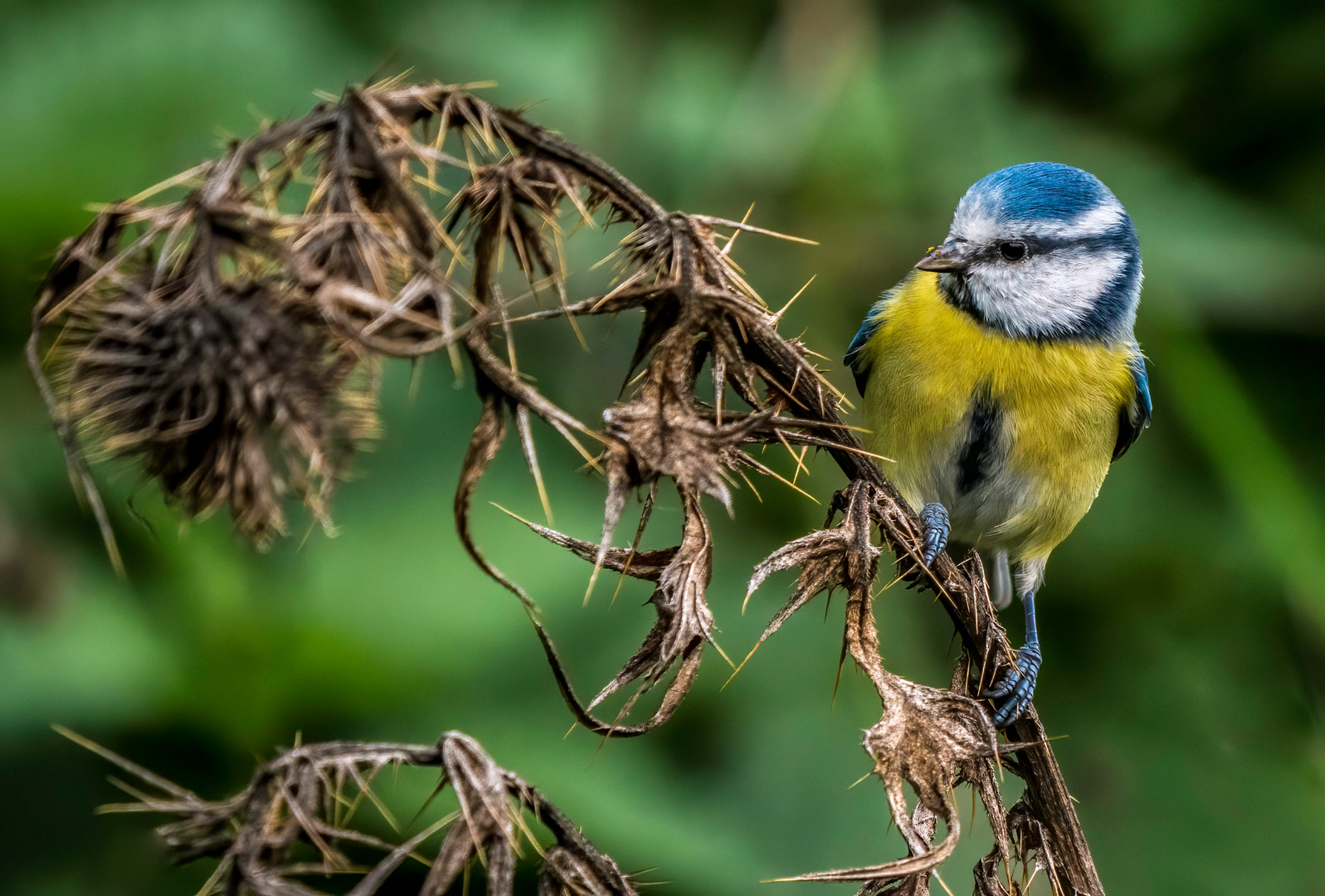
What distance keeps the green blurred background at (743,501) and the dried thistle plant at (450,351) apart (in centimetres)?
183

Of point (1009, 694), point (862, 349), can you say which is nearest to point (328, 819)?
point (1009, 694)

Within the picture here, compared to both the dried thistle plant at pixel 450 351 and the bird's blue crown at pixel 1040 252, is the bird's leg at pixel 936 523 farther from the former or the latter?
the dried thistle plant at pixel 450 351

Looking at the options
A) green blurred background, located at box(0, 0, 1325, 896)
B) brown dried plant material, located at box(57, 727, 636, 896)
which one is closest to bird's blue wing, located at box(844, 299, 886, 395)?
green blurred background, located at box(0, 0, 1325, 896)

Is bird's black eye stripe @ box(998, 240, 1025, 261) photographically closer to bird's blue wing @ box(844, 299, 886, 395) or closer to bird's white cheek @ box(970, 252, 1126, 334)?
bird's white cheek @ box(970, 252, 1126, 334)

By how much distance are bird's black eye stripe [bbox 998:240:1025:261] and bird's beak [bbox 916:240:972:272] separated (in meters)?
0.12

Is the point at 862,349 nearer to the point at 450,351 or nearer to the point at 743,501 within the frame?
the point at 743,501

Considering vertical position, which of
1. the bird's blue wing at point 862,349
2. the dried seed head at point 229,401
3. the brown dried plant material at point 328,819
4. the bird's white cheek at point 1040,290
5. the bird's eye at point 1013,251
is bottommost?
the bird's blue wing at point 862,349

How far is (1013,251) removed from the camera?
309 centimetres

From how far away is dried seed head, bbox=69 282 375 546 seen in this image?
41.2 inches

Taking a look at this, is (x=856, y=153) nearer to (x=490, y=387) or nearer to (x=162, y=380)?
(x=490, y=387)

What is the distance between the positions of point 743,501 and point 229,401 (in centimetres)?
269

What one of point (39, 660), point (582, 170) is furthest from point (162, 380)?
point (39, 660)

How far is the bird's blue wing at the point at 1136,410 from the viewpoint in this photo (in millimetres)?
3244

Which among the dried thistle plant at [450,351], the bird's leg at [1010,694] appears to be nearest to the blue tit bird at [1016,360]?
the bird's leg at [1010,694]
